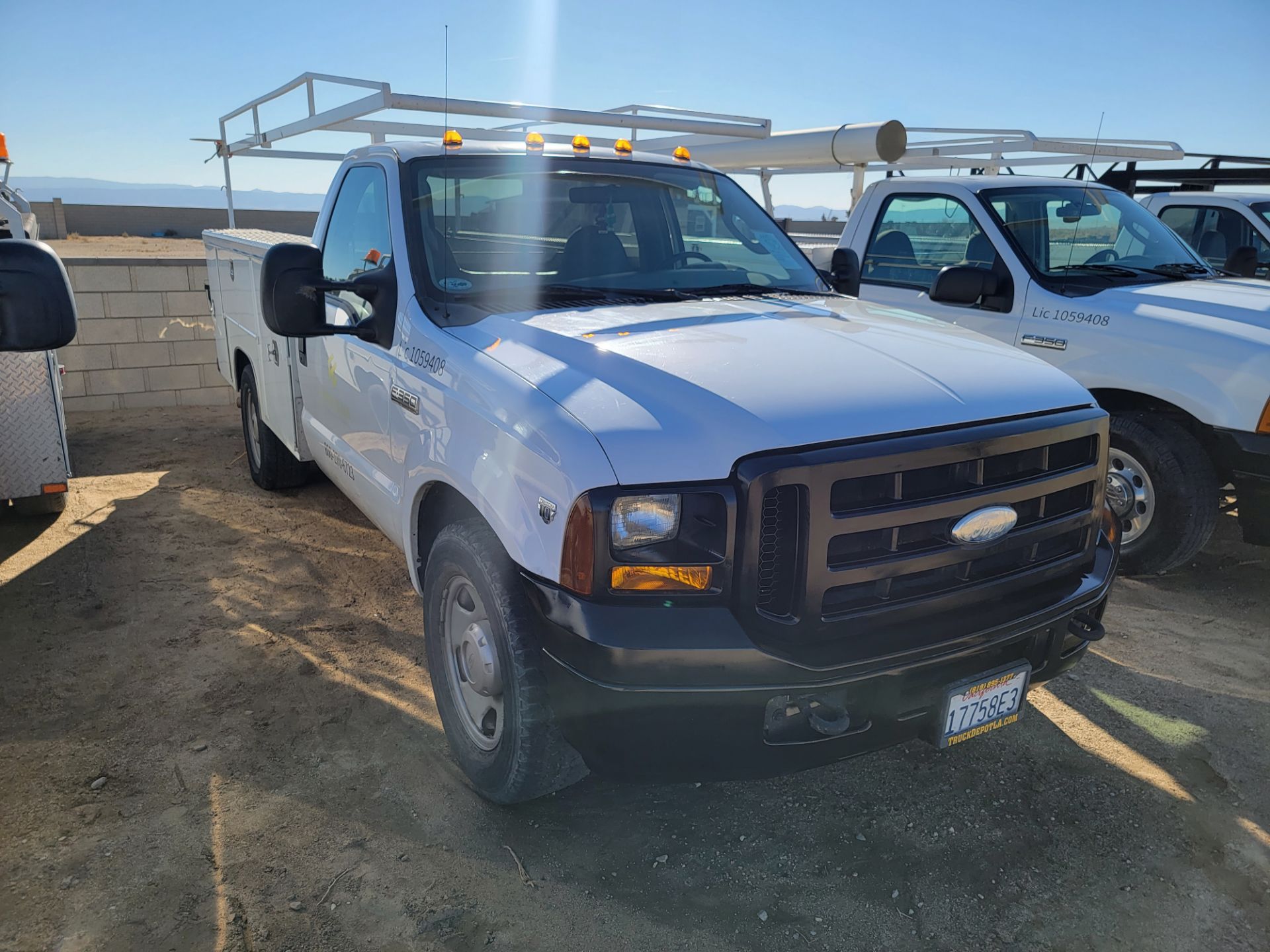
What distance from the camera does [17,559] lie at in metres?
5.02

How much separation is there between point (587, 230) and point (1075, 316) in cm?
291

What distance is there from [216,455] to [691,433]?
616 cm

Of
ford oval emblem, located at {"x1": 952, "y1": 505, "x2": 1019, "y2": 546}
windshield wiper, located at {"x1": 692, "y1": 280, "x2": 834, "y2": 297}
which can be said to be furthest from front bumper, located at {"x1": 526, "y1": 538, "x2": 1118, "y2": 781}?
windshield wiper, located at {"x1": 692, "y1": 280, "x2": 834, "y2": 297}

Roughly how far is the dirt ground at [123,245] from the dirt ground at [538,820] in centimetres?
2830

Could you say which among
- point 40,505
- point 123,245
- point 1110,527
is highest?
point 1110,527

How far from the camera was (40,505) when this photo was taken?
559cm

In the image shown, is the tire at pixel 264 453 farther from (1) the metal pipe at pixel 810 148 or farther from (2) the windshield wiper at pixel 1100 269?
(2) the windshield wiper at pixel 1100 269

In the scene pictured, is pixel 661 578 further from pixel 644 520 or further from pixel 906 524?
pixel 906 524

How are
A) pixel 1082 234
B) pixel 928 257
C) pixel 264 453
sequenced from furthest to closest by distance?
pixel 264 453 < pixel 928 257 < pixel 1082 234

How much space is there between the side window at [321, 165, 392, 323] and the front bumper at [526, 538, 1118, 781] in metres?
1.85

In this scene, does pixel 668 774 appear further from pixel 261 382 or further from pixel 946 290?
pixel 261 382

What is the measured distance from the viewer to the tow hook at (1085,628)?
9.00ft

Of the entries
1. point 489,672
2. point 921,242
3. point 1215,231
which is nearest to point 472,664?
point 489,672

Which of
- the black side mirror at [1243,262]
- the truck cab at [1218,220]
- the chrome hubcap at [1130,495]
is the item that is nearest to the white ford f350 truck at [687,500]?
the chrome hubcap at [1130,495]
